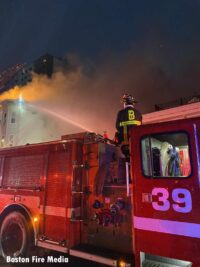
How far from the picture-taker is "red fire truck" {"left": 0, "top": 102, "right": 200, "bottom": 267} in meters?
2.96

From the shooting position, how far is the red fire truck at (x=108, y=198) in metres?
2.96

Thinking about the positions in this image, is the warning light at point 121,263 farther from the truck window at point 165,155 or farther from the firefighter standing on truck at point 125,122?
the firefighter standing on truck at point 125,122

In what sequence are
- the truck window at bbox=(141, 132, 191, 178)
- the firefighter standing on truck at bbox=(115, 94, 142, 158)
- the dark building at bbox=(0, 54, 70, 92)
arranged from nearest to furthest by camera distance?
the truck window at bbox=(141, 132, 191, 178) → the firefighter standing on truck at bbox=(115, 94, 142, 158) → the dark building at bbox=(0, 54, 70, 92)

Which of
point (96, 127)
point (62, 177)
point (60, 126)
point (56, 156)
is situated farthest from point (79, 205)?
point (60, 126)

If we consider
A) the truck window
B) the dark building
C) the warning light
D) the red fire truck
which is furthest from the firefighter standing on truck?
the dark building

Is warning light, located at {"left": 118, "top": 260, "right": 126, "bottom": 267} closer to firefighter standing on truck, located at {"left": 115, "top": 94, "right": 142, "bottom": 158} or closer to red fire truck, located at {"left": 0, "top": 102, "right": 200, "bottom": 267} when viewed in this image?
red fire truck, located at {"left": 0, "top": 102, "right": 200, "bottom": 267}

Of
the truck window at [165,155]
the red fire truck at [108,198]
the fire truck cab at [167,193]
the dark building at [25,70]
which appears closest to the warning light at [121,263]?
the red fire truck at [108,198]

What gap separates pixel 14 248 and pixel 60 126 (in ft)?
101

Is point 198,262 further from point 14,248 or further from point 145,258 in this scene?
point 14,248

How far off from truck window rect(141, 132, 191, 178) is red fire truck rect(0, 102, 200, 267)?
0.01m

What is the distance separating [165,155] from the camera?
Result: 3492mm

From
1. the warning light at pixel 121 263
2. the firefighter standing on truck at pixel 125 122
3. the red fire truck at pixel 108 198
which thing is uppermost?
the firefighter standing on truck at pixel 125 122

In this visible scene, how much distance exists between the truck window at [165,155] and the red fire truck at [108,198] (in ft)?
0.04

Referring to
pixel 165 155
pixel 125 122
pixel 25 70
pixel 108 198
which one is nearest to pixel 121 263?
pixel 108 198
